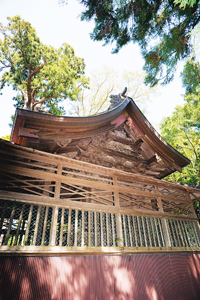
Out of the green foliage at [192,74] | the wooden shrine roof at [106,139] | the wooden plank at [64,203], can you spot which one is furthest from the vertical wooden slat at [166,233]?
the green foliage at [192,74]

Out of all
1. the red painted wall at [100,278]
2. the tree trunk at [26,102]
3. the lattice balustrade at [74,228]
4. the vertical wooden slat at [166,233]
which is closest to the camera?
the red painted wall at [100,278]

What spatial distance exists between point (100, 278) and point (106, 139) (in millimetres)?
4203

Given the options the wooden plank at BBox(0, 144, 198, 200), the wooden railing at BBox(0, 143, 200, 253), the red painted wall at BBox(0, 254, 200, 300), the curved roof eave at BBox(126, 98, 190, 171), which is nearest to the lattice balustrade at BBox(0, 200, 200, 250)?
the wooden railing at BBox(0, 143, 200, 253)

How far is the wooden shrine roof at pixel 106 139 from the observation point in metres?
4.85

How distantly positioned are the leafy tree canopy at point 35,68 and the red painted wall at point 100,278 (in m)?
13.6

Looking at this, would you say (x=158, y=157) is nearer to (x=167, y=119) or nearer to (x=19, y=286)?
(x=19, y=286)

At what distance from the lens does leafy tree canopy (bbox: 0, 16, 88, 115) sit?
14414mm

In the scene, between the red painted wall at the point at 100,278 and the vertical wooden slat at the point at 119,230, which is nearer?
the red painted wall at the point at 100,278

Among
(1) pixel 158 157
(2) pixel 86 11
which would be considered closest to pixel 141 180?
(1) pixel 158 157

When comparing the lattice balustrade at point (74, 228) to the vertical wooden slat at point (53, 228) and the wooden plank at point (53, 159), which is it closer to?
the vertical wooden slat at point (53, 228)

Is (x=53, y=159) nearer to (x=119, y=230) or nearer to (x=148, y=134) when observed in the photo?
(x=119, y=230)

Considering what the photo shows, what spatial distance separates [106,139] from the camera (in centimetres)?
678

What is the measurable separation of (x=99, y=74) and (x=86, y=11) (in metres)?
14.7

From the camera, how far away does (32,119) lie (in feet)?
15.4
